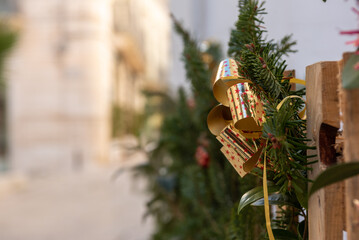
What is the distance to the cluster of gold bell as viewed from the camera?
313mm

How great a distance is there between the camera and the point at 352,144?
8.6 inches

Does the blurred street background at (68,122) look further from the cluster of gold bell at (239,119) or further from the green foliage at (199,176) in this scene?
the cluster of gold bell at (239,119)

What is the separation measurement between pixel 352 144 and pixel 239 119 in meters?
0.11

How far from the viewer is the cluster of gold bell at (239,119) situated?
1.03 feet

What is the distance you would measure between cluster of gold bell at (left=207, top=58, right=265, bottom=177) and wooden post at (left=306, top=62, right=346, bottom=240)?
0.05 m

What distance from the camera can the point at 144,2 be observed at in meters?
11.4

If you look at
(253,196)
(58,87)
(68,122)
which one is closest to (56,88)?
(58,87)

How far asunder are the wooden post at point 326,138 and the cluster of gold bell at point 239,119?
0.05 meters

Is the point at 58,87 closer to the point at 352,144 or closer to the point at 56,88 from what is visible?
the point at 56,88

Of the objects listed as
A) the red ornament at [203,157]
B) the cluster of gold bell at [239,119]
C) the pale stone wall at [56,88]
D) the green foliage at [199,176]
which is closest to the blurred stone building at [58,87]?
the pale stone wall at [56,88]

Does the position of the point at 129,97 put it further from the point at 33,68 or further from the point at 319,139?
the point at 319,139

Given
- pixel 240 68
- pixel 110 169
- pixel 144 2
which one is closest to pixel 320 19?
pixel 240 68

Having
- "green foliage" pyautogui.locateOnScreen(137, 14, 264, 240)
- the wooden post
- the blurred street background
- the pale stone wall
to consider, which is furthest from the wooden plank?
the pale stone wall

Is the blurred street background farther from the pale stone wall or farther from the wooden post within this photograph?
the wooden post
